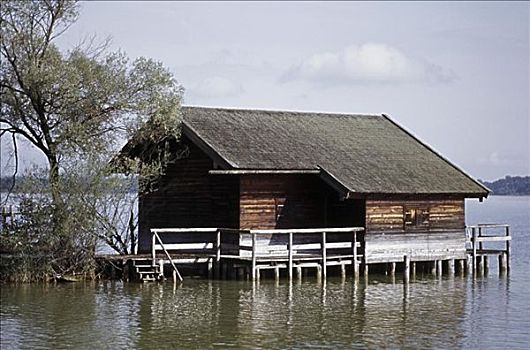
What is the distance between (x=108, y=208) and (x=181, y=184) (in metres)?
3.86

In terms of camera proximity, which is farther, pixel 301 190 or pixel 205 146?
pixel 301 190

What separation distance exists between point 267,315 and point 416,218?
41.0 feet

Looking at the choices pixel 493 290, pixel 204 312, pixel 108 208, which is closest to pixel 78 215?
pixel 108 208

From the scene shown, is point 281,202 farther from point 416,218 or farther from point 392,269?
point 416,218

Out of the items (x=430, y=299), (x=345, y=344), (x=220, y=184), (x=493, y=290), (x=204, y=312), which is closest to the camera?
(x=345, y=344)

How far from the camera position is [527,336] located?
81.3 ft

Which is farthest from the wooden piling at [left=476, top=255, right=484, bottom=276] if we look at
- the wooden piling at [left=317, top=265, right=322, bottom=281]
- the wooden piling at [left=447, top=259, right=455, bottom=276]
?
the wooden piling at [left=317, top=265, right=322, bottom=281]

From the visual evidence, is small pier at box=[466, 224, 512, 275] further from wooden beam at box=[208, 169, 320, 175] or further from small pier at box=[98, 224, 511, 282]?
wooden beam at box=[208, 169, 320, 175]

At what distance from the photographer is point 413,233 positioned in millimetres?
38438

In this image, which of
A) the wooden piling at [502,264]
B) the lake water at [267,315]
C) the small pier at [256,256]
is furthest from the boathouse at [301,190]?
the lake water at [267,315]

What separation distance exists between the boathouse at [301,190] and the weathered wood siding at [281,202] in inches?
1.3

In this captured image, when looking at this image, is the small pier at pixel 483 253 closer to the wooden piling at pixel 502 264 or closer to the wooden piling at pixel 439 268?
the wooden piling at pixel 502 264

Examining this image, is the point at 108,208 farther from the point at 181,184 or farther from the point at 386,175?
the point at 386,175

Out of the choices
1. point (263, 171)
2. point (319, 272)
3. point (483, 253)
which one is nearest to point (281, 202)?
point (263, 171)
